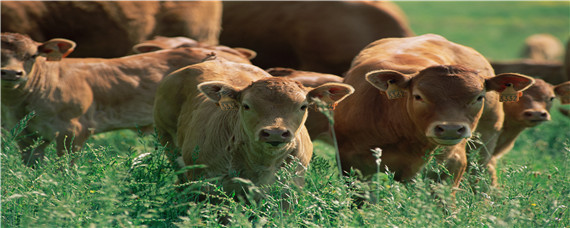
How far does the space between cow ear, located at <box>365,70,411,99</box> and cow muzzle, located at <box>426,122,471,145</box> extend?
22.4 inches

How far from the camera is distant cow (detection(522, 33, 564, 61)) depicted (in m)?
29.3

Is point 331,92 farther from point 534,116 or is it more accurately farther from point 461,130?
point 534,116

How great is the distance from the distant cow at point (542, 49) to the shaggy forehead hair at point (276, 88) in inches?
1007

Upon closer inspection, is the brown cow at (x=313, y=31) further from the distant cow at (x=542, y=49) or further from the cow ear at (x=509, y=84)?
the distant cow at (x=542, y=49)

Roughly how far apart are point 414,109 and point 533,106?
7.86 ft

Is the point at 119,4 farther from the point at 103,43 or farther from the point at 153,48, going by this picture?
the point at 153,48

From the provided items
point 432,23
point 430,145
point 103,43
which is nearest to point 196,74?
point 430,145

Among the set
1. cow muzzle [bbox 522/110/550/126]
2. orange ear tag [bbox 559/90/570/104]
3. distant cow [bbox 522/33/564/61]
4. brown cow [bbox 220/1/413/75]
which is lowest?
distant cow [bbox 522/33/564/61]

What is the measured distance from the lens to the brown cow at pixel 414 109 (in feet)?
17.5

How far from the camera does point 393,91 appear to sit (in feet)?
18.8

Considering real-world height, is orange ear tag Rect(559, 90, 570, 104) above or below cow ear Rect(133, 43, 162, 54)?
above

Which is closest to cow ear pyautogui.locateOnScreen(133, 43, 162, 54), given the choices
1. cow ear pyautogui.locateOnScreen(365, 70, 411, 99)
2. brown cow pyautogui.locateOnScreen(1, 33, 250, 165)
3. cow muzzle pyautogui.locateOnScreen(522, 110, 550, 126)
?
brown cow pyautogui.locateOnScreen(1, 33, 250, 165)

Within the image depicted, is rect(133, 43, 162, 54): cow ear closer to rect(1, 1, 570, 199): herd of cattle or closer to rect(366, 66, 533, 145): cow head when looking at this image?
rect(1, 1, 570, 199): herd of cattle

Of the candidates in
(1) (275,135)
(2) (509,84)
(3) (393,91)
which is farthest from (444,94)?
(1) (275,135)
